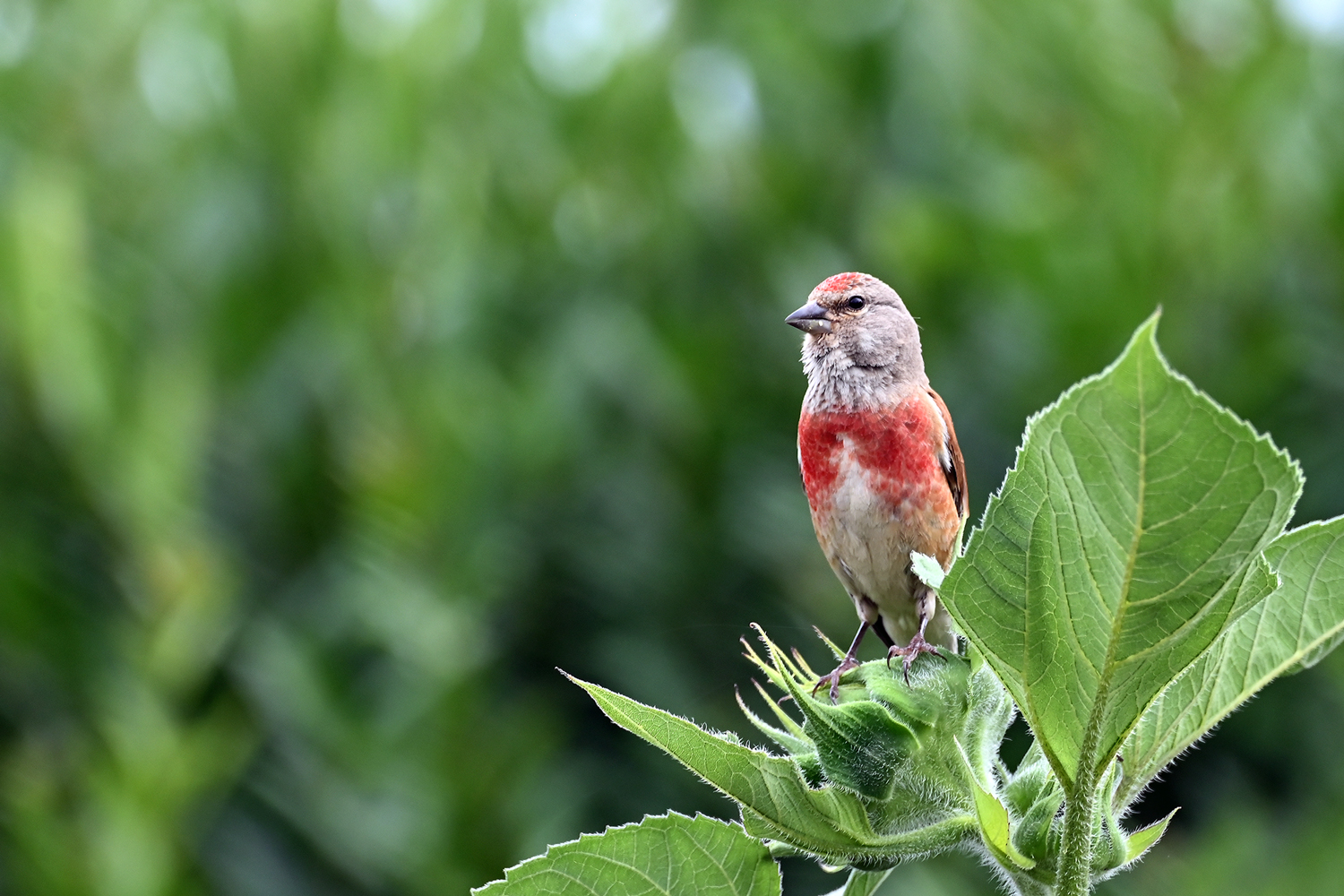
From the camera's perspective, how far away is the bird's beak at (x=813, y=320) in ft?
6.45

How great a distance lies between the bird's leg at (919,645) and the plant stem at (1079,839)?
0.82ft

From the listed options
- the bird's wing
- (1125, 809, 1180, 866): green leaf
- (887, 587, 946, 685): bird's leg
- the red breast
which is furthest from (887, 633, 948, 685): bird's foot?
the bird's wing

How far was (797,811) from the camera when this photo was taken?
1.39m

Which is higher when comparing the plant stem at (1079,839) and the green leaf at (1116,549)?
the green leaf at (1116,549)

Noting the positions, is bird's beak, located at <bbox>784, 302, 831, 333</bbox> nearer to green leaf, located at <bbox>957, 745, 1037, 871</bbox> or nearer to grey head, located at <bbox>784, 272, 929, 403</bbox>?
grey head, located at <bbox>784, 272, 929, 403</bbox>

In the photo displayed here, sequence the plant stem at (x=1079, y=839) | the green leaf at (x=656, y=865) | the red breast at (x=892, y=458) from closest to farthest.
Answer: the plant stem at (x=1079, y=839) → the green leaf at (x=656, y=865) → the red breast at (x=892, y=458)

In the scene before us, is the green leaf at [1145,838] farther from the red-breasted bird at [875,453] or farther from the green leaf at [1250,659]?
the red-breasted bird at [875,453]

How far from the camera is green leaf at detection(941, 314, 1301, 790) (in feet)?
3.48

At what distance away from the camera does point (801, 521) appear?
18.0 feet

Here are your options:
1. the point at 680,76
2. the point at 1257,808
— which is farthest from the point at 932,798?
the point at 680,76

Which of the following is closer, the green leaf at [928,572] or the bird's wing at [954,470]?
the green leaf at [928,572]

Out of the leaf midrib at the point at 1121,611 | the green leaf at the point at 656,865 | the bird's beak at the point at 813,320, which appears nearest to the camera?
the leaf midrib at the point at 1121,611

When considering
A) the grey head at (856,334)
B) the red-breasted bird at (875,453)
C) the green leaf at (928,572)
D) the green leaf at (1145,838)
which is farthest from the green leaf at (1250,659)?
the grey head at (856,334)

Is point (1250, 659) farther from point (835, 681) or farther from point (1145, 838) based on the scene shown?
point (835, 681)
